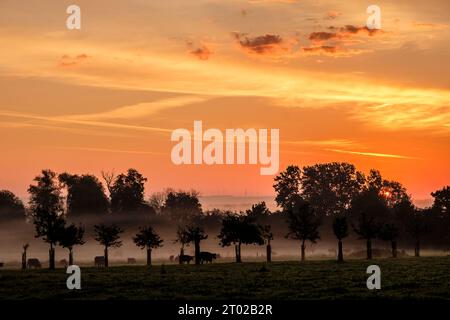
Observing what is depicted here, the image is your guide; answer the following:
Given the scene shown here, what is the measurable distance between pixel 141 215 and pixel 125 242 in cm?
1324

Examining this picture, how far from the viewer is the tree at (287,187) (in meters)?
172

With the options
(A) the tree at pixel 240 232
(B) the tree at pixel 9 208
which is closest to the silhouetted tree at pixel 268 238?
(A) the tree at pixel 240 232

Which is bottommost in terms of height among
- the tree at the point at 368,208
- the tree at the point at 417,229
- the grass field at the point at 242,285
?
the grass field at the point at 242,285

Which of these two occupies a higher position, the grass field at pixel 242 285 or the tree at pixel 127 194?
the tree at pixel 127 194

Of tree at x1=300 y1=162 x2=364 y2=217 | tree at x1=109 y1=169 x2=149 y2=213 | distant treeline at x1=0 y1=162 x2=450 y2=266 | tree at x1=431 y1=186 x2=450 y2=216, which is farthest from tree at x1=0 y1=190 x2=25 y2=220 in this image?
tree at x1=431 y1=186 x2=450 y2=216

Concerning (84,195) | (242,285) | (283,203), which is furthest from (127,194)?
(242,285)

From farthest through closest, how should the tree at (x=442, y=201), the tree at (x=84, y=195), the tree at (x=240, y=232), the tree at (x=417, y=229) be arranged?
the tree at (x=84, y=195), the tree at (x=442, y=201), the tree at (x=417, y=229), the tree at (x=240, y=232)

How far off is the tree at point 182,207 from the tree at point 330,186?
29.8m

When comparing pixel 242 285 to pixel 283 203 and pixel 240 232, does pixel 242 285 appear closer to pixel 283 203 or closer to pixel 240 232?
pixel 240 232

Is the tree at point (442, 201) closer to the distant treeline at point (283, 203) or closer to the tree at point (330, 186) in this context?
the distant treeline at point (283, 203)

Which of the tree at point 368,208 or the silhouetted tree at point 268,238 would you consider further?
the tree at point 368,208

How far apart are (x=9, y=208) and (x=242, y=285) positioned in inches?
5022

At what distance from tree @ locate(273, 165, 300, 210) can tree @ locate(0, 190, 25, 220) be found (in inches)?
2613
